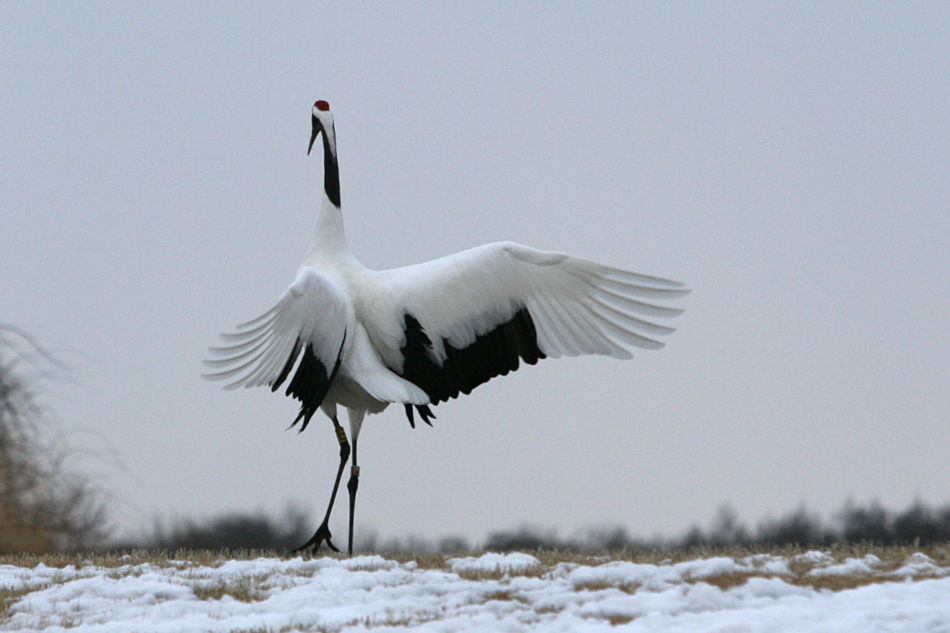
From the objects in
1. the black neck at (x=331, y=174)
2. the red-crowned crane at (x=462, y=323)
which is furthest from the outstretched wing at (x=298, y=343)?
the black neck at (x=331, y=174)

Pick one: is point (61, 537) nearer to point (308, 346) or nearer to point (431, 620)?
point (308, 346)

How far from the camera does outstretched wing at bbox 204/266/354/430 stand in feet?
29.5

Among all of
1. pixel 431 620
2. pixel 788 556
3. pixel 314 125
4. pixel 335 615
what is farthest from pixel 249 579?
pixel 314 125

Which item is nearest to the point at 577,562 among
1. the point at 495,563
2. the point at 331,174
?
the point at 495,563

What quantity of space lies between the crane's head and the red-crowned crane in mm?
1166

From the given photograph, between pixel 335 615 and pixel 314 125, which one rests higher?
pixel 314 125

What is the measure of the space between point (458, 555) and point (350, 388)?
1.76 m

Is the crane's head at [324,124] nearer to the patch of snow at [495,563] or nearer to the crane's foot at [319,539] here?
the crane's foot at [319,539]

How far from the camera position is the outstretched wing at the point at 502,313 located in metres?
9.63

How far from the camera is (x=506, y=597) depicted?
6898 mm

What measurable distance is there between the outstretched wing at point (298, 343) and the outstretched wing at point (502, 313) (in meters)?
0.52

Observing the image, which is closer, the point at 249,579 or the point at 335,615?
the point at 335,615

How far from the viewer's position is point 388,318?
9.65m

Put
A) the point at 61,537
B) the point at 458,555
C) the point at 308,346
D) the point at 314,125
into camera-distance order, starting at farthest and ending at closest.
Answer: the point at 61,537 < the point at 314,125 < the point at 308,346 < the point at 458,555
